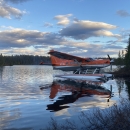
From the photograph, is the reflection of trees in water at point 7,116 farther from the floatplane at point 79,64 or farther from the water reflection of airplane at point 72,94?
the floatplane at point 79,64

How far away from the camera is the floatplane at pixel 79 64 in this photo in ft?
87.6

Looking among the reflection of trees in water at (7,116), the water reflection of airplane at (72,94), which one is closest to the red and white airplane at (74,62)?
the water reflection of airplane at (72,94)

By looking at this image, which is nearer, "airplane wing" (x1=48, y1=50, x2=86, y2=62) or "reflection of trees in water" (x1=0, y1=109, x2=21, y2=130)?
"reflection of trees in water" (x1=0, y1=109, x2=21, y2=130)

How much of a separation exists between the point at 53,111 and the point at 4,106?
2727 mm

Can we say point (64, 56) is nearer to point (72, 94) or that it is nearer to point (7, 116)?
point (72, 94)

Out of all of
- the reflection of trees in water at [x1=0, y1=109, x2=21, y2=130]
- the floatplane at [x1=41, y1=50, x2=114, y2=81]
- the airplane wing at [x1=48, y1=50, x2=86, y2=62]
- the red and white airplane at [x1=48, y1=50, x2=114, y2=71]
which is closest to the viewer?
the reflection of trees in water at [x1=0, y1=109, x2=21, y2=130]

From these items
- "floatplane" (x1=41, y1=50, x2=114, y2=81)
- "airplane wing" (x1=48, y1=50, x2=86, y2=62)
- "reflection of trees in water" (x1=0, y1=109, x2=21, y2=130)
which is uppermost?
"airplane wing" (x1=48, y1=50, x2=86, y2=62)

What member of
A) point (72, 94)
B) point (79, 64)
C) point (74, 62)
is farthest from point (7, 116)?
point (74, 62)

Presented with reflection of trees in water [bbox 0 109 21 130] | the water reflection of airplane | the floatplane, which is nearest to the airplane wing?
the floatplane

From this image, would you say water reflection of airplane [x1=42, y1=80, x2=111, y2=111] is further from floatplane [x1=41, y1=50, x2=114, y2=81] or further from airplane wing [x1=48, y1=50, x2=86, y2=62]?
airplane wing [x1=48, y1=50, x2=86, y2=62]

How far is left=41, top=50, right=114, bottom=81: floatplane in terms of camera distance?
26716 millimetres

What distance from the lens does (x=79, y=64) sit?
2934cm

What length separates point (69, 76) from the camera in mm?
27312

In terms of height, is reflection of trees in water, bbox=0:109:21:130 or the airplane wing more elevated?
the airplane wing
